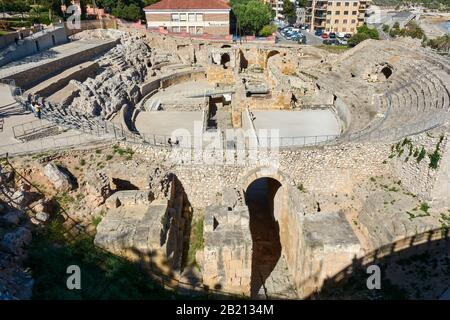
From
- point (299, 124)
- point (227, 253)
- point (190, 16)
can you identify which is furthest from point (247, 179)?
point (190, 16)

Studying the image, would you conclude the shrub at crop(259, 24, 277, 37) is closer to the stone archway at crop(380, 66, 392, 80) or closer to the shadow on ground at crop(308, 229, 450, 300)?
the stone archway at crop(380, 66, 392, 80)

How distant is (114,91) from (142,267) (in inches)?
684

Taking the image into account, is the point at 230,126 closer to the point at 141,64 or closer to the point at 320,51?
the point at 141,64

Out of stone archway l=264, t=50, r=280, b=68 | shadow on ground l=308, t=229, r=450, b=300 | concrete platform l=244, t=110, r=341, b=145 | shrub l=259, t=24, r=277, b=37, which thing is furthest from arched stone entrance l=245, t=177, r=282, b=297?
shrub l=259, t=24, r=277, b=37

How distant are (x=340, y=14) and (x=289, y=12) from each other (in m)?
12.9

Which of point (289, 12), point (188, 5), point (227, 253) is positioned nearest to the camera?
point (227, 253)

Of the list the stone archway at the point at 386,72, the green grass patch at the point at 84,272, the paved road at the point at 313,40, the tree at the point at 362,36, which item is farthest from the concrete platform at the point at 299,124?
the paved road at the point at 313,40

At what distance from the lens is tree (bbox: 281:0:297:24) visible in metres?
64.8

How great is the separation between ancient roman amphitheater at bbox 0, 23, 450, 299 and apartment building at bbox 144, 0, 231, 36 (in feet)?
68.9

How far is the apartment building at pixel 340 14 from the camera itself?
5347 cm

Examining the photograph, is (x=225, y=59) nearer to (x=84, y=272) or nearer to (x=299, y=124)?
(x=299, y=124)

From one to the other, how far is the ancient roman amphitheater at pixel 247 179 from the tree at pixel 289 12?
1724 inches

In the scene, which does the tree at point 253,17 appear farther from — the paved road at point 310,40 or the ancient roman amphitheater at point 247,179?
the ancient roman amphitheater at point 247,179

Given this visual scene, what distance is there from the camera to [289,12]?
213 feet
